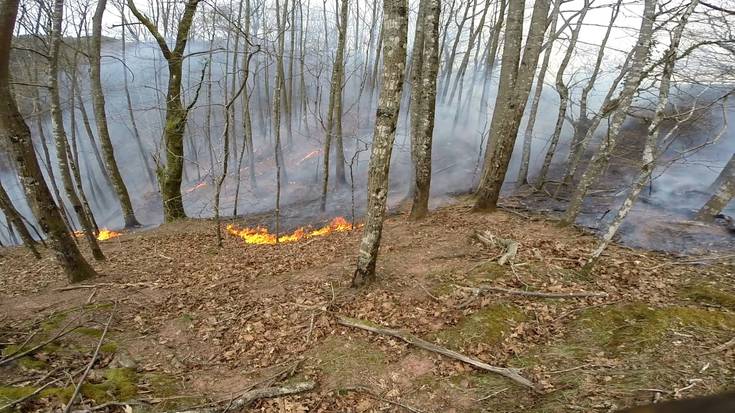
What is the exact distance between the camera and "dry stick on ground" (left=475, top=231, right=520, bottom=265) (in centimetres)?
725

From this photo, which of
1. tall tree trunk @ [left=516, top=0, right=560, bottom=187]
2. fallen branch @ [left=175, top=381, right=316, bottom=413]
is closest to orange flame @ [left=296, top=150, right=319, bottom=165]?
tall tree trunk @ [left=516, top=0, right=560, bottom=187]

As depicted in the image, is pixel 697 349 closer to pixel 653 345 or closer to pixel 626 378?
pixel 653 345

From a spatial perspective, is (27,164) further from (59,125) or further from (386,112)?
(386,112)

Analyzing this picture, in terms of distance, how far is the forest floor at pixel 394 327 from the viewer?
167 inches

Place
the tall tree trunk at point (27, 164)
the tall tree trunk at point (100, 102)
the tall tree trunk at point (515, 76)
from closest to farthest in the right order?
the tall tree trunk at point (27, 164), the tall tree trunk at point (515, 76), the tall tree trunk at point (100, 102)

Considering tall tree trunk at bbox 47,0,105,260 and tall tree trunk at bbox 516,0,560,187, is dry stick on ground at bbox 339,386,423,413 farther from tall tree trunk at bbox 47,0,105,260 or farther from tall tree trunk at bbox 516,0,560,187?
tall tree trunk at bbox 516,0,560,187

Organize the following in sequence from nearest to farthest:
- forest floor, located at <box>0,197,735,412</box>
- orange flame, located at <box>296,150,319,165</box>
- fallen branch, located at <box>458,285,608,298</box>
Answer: forest floor, located at <box>0,197,735,412</box> < fallen branch, located at <box>458,285,608,298</box> < orange flame, located at <box>296,150,319,165</box>

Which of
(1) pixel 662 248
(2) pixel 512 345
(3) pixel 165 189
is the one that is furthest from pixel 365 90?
(2) pixel 512 345

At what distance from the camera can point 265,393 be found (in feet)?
14.6

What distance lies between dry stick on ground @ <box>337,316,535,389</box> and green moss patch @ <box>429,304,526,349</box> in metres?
0.22

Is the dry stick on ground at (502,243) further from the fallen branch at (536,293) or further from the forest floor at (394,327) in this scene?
the fallen branch at (536,293)

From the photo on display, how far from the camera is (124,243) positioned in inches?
488

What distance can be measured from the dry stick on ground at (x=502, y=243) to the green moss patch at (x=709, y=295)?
2.69m

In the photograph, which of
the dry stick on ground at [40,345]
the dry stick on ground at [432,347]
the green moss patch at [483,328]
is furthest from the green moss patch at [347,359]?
the dry stick on ground at [40,345]
